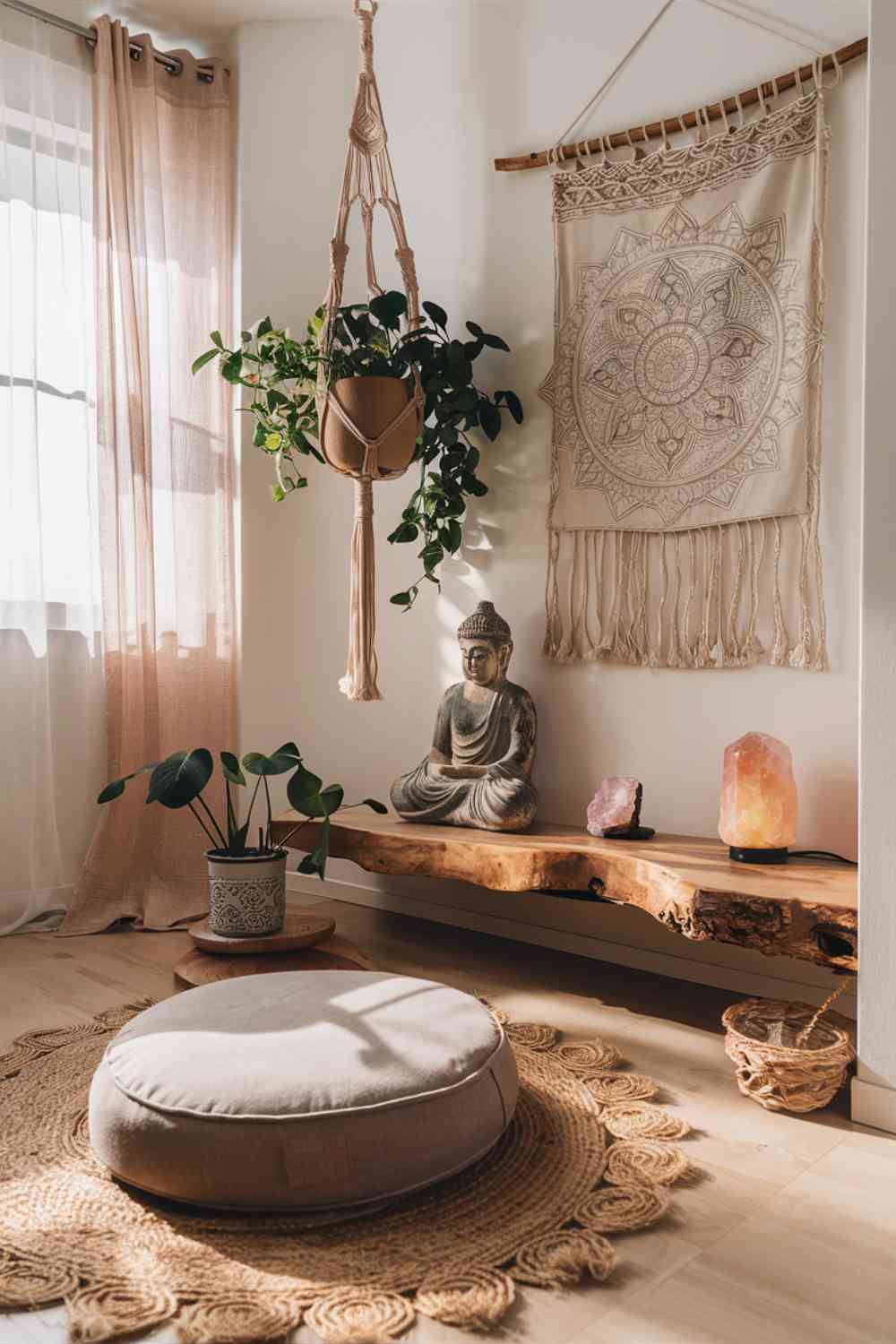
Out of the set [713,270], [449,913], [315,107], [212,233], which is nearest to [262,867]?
[449,913]

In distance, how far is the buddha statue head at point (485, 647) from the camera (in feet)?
9.51

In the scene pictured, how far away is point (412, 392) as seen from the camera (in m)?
2.82

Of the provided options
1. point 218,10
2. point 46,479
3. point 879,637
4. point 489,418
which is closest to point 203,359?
point 46,479

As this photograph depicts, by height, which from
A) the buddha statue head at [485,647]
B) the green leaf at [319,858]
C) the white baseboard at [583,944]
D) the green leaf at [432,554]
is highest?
the green leaf at [432,554]

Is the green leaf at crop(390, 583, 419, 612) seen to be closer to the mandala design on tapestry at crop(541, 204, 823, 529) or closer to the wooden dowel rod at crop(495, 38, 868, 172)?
the mandala design on tapestry at crop(541, 204, 823, 529)

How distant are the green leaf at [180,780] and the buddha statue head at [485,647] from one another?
762 millimetres

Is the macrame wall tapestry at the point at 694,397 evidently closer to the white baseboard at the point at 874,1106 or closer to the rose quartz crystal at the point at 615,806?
the rose quartz crystal at the point at 615,806

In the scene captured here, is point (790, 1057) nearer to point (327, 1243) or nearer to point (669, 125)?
point (327, 1243)

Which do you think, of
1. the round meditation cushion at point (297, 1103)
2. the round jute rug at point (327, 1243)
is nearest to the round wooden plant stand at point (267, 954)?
the round jute rug at point (327, 1243)

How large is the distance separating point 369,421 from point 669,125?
104 centimetres

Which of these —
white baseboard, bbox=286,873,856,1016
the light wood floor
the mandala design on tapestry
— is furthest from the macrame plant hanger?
the light wood floor

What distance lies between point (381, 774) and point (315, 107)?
213 centimetres

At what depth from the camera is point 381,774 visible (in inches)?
134

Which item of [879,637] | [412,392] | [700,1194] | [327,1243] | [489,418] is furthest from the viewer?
[489,418]
